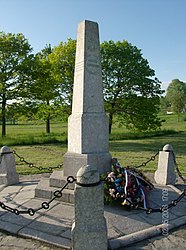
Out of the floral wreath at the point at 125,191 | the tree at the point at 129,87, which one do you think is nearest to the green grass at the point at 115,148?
the tree at the point at 129,87

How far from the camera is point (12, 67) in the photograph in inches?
718

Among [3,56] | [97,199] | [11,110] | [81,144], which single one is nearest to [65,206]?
[81,144]

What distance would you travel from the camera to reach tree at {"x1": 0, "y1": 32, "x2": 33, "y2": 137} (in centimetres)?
1811

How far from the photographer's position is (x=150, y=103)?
19.1m

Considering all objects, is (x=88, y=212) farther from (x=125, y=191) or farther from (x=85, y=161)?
(x=85, y=161)

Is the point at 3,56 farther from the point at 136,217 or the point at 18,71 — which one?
the point at 136,217

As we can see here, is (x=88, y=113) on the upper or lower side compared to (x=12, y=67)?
lower

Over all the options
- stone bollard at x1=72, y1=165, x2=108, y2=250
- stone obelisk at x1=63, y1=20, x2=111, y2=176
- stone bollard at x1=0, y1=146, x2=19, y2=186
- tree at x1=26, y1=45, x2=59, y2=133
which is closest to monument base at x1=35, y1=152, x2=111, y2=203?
stone obelisk at x1=63, y1=20, x2=111, y2=176

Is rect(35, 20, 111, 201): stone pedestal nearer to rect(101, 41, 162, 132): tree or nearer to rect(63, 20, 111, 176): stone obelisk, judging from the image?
rect(63, 20, 111, 176): stone obelisk

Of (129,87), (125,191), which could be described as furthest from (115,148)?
(125,191)

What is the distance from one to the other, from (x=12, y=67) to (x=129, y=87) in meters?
8.87

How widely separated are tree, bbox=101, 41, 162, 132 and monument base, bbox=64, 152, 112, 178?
45.1 feet

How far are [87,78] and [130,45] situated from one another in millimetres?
16622

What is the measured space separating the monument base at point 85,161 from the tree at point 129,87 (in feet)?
45.1
